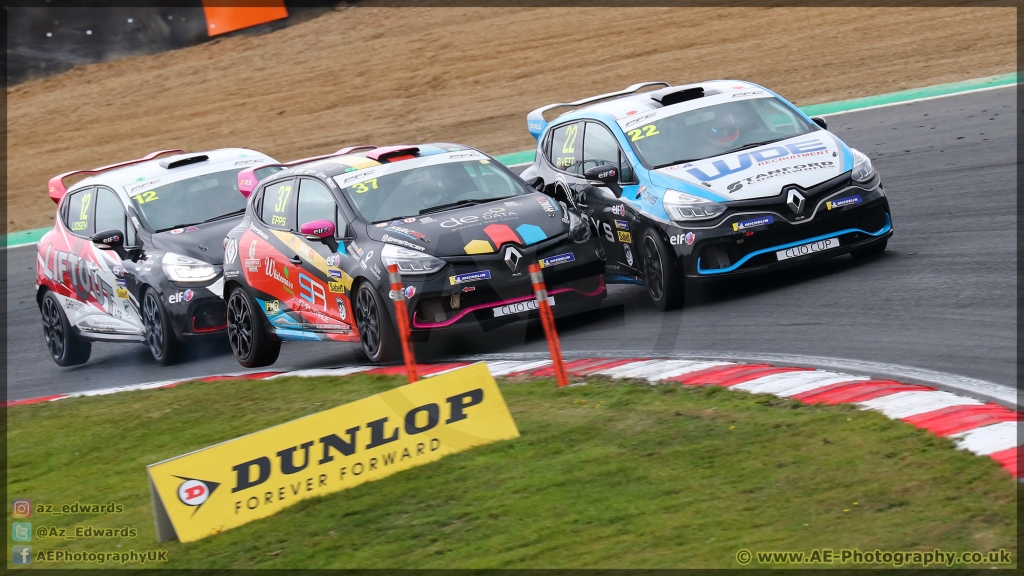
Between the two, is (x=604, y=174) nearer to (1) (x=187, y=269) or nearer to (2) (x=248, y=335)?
(2) (x=248, y=335)

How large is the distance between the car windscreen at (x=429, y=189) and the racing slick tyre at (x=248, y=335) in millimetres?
1487

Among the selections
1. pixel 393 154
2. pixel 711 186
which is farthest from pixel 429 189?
pixel 711 186

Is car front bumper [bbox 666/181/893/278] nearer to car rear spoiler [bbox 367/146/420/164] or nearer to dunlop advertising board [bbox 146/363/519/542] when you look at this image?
car rear spoiler [bbox 367/146/420/164]

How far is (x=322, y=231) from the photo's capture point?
10.4 metres

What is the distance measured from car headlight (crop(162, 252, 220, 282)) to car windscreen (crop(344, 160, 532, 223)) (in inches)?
80.9

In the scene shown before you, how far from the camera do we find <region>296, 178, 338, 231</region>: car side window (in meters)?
10.7

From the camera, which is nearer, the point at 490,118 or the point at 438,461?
the point at 438,461

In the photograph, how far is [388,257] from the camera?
9.90 meters

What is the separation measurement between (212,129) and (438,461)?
19180mm

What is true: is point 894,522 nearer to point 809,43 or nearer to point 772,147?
point 772,147

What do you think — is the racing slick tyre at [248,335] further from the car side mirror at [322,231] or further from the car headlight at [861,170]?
the car headlight at [861,170]

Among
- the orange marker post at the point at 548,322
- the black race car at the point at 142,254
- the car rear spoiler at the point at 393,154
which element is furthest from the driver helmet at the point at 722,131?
A: the black race car at the point at 142,254

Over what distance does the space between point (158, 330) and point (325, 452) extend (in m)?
6.14

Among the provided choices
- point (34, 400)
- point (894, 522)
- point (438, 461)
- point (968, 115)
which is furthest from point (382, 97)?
point (894, 522)
